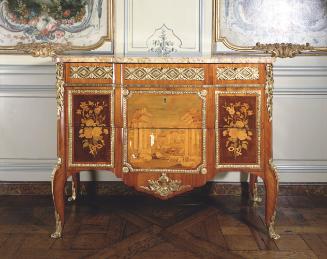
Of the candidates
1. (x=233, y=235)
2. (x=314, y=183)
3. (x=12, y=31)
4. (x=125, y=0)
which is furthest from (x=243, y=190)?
(x=12, y=31)

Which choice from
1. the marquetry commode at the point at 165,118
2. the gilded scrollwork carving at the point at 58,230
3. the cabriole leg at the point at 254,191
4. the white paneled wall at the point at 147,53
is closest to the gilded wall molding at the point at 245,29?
the white paneled wall at the point at 147,53

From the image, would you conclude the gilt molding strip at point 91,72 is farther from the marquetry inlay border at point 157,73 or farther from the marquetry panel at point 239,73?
the marquetry panel at point 239,73

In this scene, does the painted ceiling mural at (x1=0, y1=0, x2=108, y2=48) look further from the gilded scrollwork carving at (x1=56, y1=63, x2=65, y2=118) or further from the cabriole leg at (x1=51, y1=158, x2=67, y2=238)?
the cabriole leg at (x1=51, y1=158, x2=67, y2=238)

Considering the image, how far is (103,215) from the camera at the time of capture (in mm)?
1950

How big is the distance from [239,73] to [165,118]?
34 cm

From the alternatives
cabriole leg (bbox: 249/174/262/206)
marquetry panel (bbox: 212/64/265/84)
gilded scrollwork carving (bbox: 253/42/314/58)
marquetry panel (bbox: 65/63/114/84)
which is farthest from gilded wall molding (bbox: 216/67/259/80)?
cabriole leg (bbox: 249/174/262/206)

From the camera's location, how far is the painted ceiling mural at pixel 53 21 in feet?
7.09

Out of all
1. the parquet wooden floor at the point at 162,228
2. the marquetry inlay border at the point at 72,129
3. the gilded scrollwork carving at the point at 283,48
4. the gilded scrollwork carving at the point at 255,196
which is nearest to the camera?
the parquet wooden floor at the point at 162,228

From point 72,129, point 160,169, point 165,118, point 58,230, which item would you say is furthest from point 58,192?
point 165,118

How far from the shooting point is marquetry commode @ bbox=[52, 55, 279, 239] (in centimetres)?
164

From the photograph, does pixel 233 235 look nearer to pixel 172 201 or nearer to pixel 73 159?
pixel 172 201

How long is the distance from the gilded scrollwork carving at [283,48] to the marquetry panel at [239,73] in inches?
12.3

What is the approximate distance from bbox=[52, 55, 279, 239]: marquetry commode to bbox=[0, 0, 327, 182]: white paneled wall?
1.81ft

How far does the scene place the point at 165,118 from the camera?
166 cm
